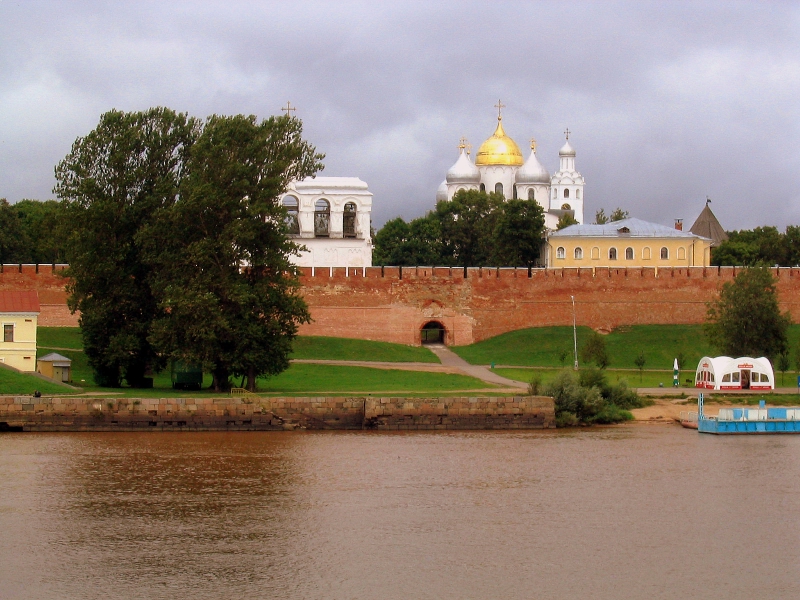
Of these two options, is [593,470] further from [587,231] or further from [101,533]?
[587,231]

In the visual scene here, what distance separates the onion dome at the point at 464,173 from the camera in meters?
75.1

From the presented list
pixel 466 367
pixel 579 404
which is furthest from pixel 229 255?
pixel 466 367

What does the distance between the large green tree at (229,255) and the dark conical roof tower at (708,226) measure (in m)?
46.6

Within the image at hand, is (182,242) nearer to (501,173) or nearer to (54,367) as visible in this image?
(54,367)

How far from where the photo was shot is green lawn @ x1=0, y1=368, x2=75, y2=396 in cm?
2661

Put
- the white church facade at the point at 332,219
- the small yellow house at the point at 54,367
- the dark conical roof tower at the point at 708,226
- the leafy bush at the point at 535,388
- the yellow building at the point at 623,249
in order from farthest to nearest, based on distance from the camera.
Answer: the dark conical roof tower at the point at 708,226
the yellow building at the point at 623,249
the white church facade at the point at 332,219
the small yellow house at the point at 54,367
the leafy bush at the point at 535,388

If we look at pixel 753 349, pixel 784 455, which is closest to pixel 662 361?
pixel 753 349

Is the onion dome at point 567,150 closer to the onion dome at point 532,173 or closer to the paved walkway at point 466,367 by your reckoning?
the onion dome at point 532,173

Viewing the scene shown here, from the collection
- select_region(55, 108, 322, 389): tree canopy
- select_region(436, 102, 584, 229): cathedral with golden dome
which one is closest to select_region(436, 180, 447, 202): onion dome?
select_region(436, 102, 584, 229): cathedral with golden dome

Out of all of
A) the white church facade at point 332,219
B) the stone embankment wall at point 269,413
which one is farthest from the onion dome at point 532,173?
the stone embankment wall at point 269,413

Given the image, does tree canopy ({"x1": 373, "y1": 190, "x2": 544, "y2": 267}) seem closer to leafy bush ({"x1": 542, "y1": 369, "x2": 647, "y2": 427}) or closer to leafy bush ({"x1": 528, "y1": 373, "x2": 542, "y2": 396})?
leafy bush ({"x1": 528, "y1": 373, "x2": 542, "y2": 396})

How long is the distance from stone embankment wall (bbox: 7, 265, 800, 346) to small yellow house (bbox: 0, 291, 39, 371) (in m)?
15.2

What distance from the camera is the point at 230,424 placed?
26.1 metres

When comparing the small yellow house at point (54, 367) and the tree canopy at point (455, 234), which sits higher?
the tree canopy at point (455, 234)
